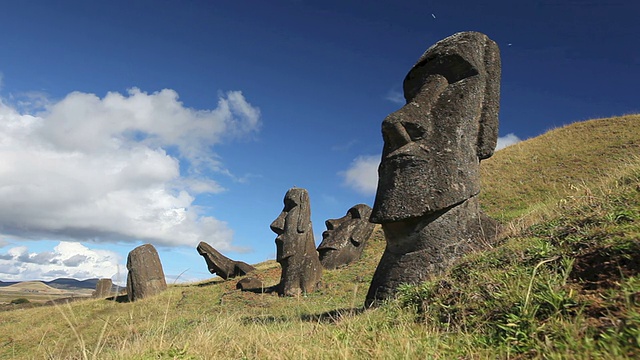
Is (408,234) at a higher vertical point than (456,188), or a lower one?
lower

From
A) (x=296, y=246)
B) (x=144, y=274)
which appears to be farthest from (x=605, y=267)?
(x=144, y=274)

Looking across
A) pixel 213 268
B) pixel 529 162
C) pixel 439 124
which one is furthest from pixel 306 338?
pixel 529 162

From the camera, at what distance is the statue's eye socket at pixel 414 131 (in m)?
6.14

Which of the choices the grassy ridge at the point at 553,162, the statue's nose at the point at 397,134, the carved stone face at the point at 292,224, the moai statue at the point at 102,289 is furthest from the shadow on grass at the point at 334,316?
the moai statue at the point at 102,289

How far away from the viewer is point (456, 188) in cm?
584

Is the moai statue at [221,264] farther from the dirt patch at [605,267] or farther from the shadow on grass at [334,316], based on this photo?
the dirt patch at [605,267]

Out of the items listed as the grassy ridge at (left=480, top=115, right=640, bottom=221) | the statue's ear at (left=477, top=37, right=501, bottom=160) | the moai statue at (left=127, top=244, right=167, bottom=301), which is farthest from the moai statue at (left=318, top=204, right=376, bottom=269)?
the statue's ear at (left=477, top=37, right=501, bottom=160)

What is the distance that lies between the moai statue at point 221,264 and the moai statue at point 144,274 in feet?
7.54

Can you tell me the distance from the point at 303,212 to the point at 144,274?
7.17 m

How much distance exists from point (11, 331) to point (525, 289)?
53.2 ft

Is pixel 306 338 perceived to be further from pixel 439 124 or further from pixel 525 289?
pixel 439 124

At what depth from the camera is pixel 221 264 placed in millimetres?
20156

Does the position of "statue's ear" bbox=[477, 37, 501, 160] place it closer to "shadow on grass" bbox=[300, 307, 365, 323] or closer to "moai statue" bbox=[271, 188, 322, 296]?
"shadow on grass" bbox=[300, 307, 365, 323]

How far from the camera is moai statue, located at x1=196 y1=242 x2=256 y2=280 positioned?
787 inches
